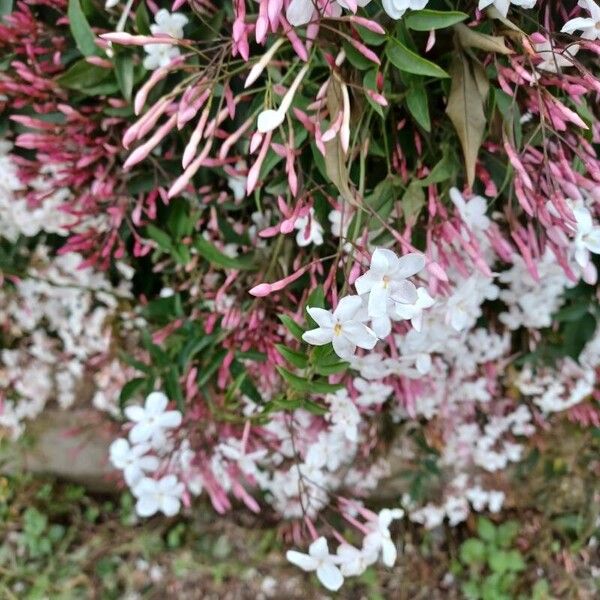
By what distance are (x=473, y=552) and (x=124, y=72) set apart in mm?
1392

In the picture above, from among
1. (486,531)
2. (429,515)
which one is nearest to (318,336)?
(429,515)

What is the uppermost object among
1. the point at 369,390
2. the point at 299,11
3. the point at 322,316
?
the point at 299,11

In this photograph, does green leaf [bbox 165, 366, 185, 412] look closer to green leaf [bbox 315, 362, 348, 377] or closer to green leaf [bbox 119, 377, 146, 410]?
green leaf [bbox 119, 377, 146, 410]

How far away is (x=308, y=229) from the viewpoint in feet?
2.85

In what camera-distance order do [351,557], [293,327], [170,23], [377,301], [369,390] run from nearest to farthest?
[377,301] → [293,327] → [170,23] → [351,557] → [369,390]

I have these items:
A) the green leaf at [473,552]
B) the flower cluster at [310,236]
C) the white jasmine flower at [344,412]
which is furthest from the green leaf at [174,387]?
the green leaf at [473,552]

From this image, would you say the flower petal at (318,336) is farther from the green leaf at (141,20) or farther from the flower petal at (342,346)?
the green leaf at (141,20)

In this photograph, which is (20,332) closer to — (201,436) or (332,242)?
(201,436)

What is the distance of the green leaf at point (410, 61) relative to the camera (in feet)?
2.35

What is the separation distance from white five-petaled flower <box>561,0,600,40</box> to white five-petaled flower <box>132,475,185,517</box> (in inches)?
33.7

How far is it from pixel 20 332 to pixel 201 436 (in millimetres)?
501

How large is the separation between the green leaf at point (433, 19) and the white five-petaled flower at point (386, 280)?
0.25 m

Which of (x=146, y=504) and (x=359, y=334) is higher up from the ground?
(x=359, y=334)

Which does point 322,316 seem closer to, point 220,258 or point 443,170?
point 443,170
